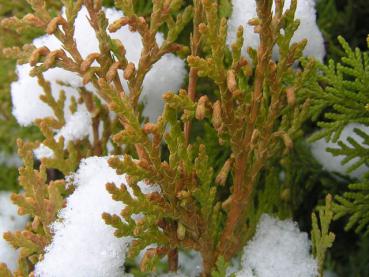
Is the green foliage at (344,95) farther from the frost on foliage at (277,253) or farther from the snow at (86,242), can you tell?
the snow at (86,242)

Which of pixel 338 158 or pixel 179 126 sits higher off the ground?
pixel 179 126

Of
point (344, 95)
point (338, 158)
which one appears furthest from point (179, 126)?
point (338, 158)

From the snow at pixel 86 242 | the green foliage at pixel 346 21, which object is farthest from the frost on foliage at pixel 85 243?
the green foliage at pixel 346 21

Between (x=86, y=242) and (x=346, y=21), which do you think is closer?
(x=86, y=242)

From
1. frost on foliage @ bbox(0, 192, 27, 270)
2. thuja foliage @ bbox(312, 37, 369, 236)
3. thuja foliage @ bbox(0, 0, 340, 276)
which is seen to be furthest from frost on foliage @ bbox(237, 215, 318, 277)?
frost on foliage @ bbox(0, 192, 27, 270)

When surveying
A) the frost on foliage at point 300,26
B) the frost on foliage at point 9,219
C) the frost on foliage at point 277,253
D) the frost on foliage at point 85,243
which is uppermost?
the frost on foliage at point 300,26

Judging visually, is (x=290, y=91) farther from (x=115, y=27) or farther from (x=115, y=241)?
(x=115, y=241)

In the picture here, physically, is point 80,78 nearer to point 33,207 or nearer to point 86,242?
point 33,207
